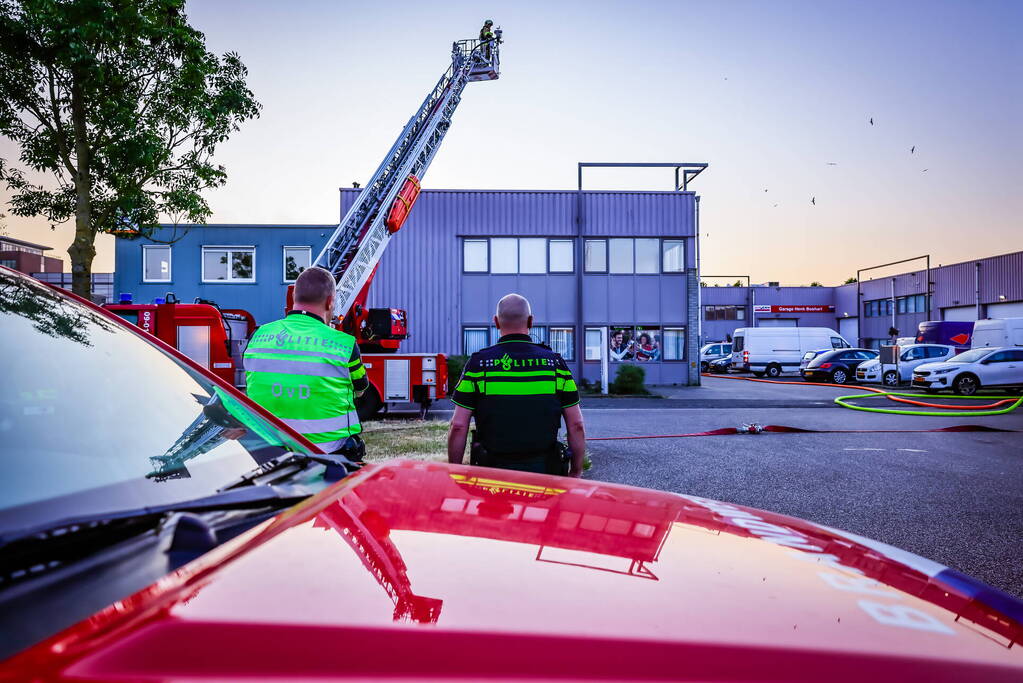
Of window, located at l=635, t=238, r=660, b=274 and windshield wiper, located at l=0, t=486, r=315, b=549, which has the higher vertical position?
window, located at l=635, t=238, r=660, b=274

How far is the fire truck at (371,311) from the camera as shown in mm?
11461

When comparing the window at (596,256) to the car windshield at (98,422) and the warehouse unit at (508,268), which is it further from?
the car windshield at (98,422)

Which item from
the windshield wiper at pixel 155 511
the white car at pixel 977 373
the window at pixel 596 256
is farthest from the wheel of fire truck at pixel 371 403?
the white car at pixel 977 373

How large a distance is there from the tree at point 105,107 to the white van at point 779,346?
95.4ft

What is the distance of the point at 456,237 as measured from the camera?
79.7 ft

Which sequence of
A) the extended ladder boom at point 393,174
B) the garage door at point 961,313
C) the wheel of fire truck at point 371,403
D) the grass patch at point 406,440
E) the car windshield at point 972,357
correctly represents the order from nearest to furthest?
the grass patch at point 406,440, the wheel of fire truck at point 371,403, the extended ladder boom at point 393,174, the car windshield at point 972,357, the garage door at point 961,313

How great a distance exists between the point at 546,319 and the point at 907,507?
18.6m

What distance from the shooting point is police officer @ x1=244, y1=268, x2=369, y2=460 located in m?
3.52

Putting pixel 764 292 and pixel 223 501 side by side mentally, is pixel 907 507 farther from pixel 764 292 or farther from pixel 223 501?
pixel 764 292

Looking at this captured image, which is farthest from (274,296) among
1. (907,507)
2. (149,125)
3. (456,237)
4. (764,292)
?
(764,292)

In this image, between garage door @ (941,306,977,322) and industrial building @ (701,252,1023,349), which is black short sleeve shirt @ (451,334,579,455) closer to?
industrial building @ (701,252,1023,349)

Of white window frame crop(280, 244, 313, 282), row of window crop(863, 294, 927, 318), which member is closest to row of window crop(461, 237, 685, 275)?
white window frame crop(280, 244, 313, 282)

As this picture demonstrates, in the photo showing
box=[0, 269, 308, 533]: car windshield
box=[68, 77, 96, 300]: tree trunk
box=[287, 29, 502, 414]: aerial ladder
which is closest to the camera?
box=[0, 269, 308, 533]: car windshield

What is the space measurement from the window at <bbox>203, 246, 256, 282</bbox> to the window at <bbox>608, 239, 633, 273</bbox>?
13318 millimetres
